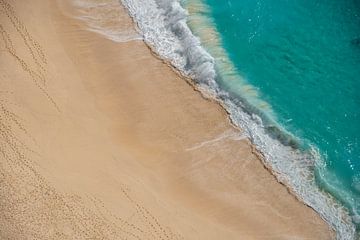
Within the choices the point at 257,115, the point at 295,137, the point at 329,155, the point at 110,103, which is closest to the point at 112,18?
the point at 110,103

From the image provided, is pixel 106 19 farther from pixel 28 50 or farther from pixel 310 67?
pixel 310 67

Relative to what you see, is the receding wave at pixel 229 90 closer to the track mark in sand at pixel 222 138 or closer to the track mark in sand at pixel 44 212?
the track mark in sand at pixel 222 138

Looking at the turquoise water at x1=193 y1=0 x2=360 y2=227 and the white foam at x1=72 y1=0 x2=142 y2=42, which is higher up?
the white foam at x1=72 y1=0 x2=142 y2=42

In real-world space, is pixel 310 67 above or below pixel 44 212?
above

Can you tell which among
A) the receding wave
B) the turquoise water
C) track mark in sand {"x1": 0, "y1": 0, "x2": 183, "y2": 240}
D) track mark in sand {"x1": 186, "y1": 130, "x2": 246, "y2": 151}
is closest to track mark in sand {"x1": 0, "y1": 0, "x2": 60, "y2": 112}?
track mark in sand {"x1": 0, "y1": 0, "x2": 183, "y2": 240}

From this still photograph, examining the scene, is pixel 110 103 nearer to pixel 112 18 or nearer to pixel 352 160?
pixel 112 18

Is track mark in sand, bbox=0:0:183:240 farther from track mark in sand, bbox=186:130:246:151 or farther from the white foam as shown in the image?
the white foam

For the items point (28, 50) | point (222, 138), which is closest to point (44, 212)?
point (222, 138)
